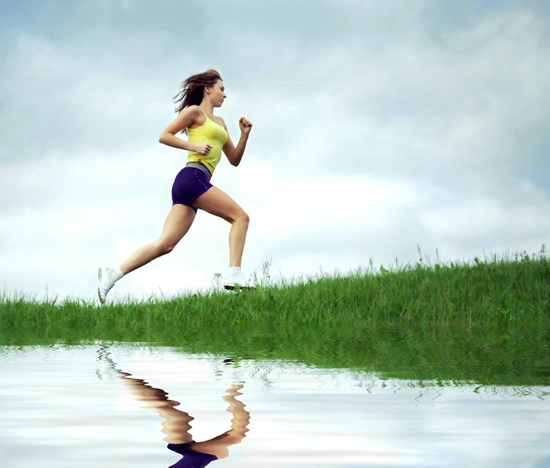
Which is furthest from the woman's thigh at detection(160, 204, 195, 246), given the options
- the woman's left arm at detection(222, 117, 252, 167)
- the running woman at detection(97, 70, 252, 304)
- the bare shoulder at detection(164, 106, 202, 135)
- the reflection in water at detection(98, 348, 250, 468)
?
the reflection in water at detection(98, 348, 250, 468)

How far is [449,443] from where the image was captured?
293 cm

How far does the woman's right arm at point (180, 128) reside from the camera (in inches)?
408

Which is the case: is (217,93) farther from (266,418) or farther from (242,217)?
(266,418)

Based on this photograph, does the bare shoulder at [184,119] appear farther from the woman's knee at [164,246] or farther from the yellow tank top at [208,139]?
the woman's knee at [164,246]

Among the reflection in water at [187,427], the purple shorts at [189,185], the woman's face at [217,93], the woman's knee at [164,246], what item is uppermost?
the woman's face at [217,93]

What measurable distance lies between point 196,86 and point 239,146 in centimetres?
98

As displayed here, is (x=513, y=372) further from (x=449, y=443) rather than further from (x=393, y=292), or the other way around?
(x=393, y=292)

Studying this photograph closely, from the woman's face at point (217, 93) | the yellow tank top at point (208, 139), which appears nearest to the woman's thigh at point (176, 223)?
the yellow tank top at point (208, 139)

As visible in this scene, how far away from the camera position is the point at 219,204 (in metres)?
10.6

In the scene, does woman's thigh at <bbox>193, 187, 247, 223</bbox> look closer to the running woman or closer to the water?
the running woman

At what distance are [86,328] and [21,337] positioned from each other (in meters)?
1.08

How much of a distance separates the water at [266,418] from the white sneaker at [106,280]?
5.94 meters

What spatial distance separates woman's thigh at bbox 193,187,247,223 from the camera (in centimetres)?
1058

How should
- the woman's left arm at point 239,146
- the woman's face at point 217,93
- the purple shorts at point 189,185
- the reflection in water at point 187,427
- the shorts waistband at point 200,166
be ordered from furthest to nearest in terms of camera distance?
1. the woman's left arm at point 239,146
2. the woman's face at point 217,93
3. the shorts waistband at point 200,166
4. the purple shorts at point 189,185
5. the reflection in water at point 187,427
